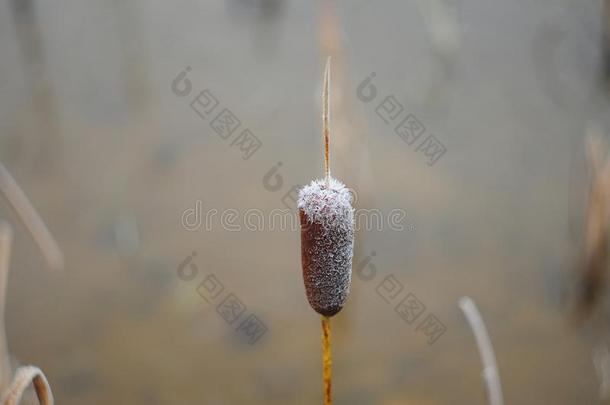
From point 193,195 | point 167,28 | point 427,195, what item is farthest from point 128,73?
point 427,195

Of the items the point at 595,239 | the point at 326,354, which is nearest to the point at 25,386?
the point at 326,354

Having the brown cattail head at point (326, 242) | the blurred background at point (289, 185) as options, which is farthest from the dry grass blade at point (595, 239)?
the brown cattail head at point (326, 242)

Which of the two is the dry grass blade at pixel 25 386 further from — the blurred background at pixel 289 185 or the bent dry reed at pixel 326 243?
the blurred background at pixel 289 185

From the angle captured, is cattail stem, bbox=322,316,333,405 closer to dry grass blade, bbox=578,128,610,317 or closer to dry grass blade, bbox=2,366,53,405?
dry grass blade, bbox=2,366,53,405

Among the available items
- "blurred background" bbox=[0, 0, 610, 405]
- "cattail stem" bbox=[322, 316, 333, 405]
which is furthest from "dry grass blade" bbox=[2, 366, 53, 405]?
"blurred background" bbox=[0, 0, 610, 405]

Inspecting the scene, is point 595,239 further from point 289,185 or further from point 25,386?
point 25,386

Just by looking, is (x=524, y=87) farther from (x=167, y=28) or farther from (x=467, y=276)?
(x=167, y=28)
